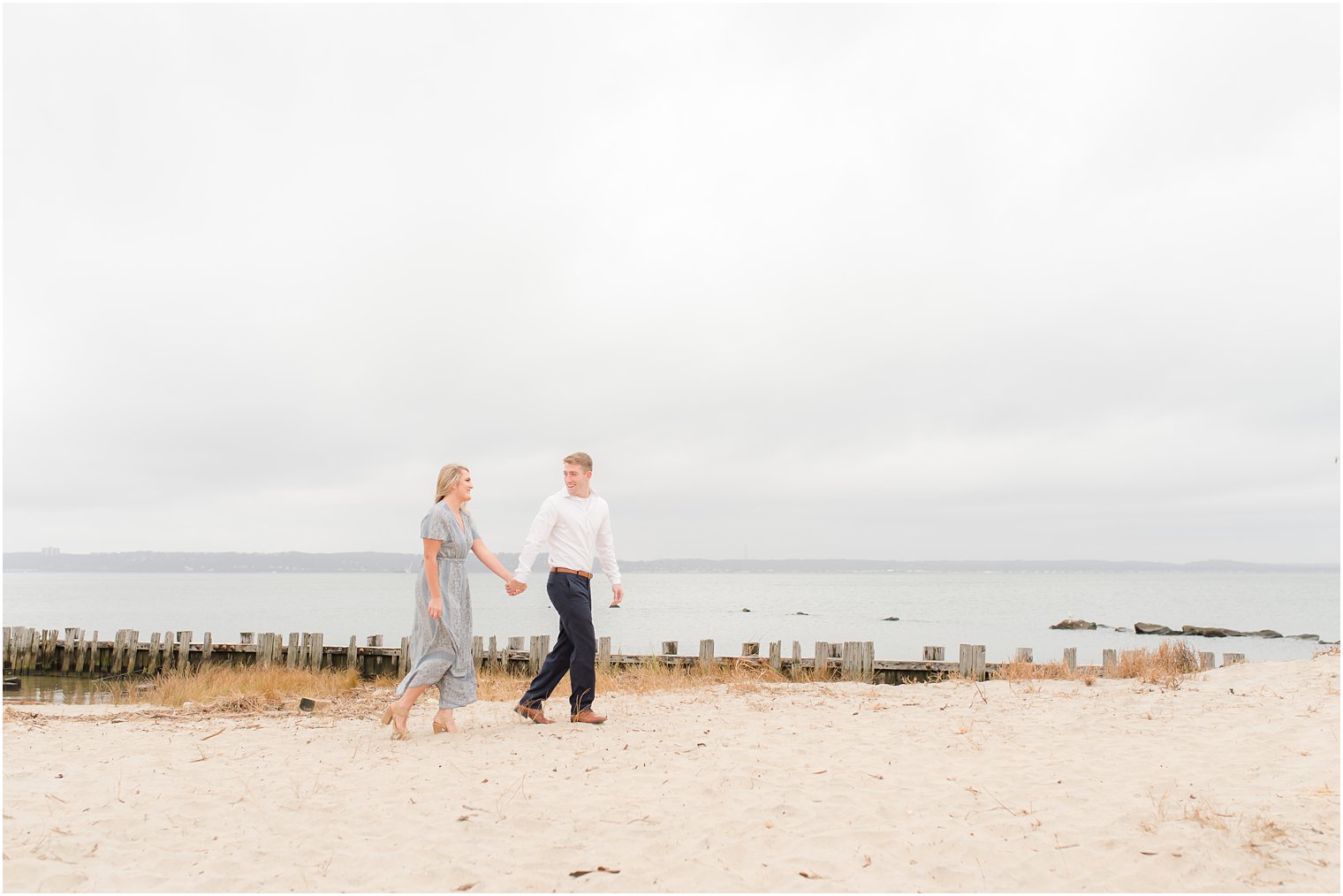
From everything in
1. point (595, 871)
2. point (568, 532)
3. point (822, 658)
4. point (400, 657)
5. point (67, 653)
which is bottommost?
point (67, 653)

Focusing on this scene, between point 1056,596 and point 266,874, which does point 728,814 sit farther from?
point 1056,596

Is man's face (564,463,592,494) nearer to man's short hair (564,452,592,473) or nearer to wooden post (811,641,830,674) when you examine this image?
man's short hair (564,452,592,473)

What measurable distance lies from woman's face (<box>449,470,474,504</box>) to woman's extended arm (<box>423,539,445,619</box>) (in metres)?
0.47

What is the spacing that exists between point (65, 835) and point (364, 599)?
3465 inches

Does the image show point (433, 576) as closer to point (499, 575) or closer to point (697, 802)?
point (499, 575)

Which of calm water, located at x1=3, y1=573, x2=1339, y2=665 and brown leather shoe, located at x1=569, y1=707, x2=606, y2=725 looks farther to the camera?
calm water, located at x1=3, y1=573, x2=1339, y2=665

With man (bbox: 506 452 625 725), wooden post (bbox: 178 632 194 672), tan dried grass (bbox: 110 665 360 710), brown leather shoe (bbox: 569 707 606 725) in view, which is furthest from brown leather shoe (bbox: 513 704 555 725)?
wooden post (bbox: 178 632 194 672)

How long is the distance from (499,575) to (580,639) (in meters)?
0.95

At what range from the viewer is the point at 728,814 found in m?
4.79

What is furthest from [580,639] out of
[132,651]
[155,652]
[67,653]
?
[67,653]

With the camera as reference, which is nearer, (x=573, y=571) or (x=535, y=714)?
(x=573, y=571)

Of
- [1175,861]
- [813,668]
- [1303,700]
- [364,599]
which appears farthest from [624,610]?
[1175,861]

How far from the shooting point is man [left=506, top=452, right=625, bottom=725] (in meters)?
7.19

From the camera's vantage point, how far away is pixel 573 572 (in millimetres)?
7309
